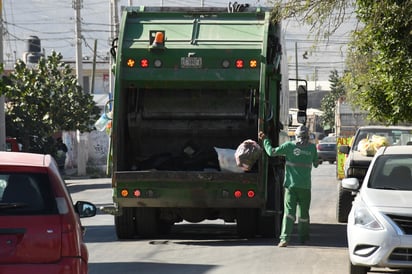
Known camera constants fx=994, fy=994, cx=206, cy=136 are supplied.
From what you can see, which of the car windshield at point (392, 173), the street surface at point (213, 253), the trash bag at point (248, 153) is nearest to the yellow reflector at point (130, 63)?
the trash bag at point (248, 153)

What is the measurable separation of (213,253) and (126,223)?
1.94m

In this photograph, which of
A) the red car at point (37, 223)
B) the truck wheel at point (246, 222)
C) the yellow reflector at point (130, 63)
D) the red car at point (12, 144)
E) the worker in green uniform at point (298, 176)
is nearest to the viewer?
the red car at point (37, 223)

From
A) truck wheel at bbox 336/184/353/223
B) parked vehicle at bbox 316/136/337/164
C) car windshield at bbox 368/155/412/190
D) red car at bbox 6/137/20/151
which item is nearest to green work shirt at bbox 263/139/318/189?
car windshield at bbox 368/155/412/190

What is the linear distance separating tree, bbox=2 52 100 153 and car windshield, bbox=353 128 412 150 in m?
19.7

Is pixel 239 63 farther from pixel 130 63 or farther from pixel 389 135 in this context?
pixel 389 135

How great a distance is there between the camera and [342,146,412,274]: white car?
32.2 ft

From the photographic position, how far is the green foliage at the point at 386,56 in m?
12.4

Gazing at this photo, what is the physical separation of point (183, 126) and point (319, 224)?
4.35 meters

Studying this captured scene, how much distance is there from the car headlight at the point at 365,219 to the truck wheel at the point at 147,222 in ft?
16.1

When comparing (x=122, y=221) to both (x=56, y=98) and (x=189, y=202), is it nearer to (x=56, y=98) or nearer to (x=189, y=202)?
(x=189, y=202)

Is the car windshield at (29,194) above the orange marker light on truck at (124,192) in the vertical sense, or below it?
above

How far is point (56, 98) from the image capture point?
143 feet

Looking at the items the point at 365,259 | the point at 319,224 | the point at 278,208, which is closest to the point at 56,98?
the point at 319,224

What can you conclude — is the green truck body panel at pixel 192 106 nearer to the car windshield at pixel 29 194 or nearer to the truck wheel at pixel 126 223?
the truck wheel at pixel 126 223
